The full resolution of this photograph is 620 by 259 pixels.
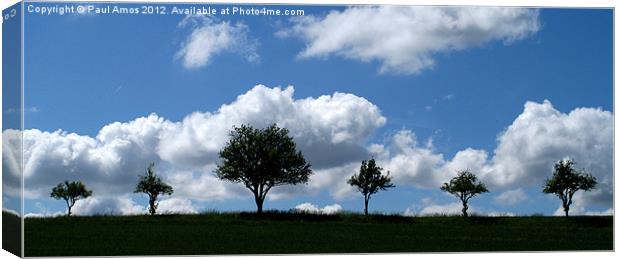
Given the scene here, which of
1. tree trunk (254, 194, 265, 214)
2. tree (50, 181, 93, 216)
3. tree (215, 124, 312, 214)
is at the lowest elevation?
tree trunk (254, 194, 265, 214)

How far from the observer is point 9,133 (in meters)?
31.7

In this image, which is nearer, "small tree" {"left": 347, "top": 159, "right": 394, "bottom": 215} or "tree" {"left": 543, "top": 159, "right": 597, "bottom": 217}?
"small tree" {"left": 347, "top": 159, "right": 394, "bottom": 215}

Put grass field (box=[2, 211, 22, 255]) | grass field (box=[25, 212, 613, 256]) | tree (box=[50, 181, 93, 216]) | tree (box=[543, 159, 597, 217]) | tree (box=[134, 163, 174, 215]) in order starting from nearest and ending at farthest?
grass field (box=[2, 211, 22, 255]) < tree (box=[50, 181, 93, 216]) < grass field (box=[25, 212, 613, 256]) < tree (box=[134, 163, 174, 215]) < tree (box=[543, 159, 597, 217])

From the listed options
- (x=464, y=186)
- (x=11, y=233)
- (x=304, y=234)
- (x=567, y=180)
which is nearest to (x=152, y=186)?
(x=11, y=233)

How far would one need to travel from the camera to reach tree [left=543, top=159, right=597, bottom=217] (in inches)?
1321

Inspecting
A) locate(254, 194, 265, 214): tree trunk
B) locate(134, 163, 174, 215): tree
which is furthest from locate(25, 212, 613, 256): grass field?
locate(134, 163, 174, 215): tree

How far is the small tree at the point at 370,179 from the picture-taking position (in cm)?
3259

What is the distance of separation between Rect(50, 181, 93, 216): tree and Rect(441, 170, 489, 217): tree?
383 inches

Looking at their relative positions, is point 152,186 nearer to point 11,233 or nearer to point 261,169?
point 11,233

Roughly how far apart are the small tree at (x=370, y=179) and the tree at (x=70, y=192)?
7230mm

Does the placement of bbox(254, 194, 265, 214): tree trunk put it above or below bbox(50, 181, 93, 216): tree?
below

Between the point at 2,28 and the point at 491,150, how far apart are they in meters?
13.6

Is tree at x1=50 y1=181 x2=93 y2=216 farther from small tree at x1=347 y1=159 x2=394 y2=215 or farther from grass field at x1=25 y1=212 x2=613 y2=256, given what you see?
small tree at x1=347 y1=159 x2=394 y2=215

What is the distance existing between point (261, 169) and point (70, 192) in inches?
406
